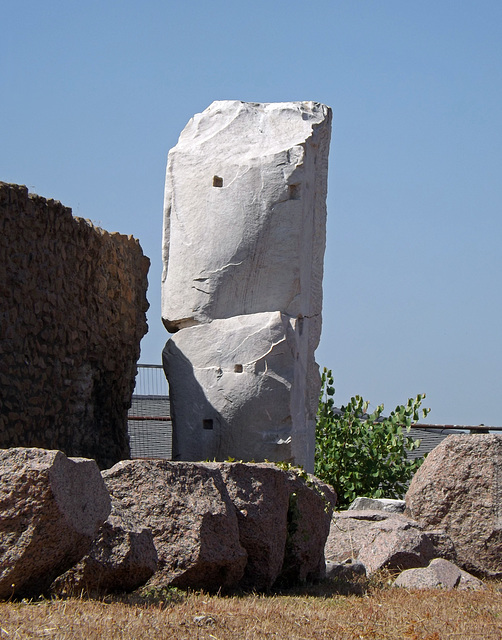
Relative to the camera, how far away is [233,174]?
7.48 meters

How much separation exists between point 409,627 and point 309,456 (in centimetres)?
318

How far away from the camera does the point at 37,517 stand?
373cm

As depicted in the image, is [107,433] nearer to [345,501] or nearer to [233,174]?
[233,174]

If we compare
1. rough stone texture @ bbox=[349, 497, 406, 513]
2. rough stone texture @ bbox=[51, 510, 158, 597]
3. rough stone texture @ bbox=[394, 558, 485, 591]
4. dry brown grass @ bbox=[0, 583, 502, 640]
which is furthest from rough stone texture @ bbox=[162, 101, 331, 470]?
rough stone texture @ bbox=[51, 510, 158, 597]

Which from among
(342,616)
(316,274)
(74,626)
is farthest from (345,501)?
(74,626)

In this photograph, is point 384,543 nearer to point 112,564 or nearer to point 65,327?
point 65,327

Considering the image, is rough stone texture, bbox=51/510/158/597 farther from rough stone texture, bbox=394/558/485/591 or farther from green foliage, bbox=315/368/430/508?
green foliage, bbox=315/368/430/508

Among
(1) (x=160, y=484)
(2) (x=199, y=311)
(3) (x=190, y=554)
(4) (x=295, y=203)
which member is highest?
(4) (x=295, y=203)

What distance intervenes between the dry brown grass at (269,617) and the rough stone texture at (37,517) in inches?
5.6

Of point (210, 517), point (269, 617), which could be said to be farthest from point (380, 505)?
point (269, 617)

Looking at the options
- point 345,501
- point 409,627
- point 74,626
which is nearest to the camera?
point 74,626

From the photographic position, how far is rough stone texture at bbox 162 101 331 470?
716 centimetres

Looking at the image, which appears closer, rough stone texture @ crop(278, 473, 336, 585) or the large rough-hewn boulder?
the large rough-hewn boulder

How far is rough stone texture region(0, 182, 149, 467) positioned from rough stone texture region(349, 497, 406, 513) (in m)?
2.21
